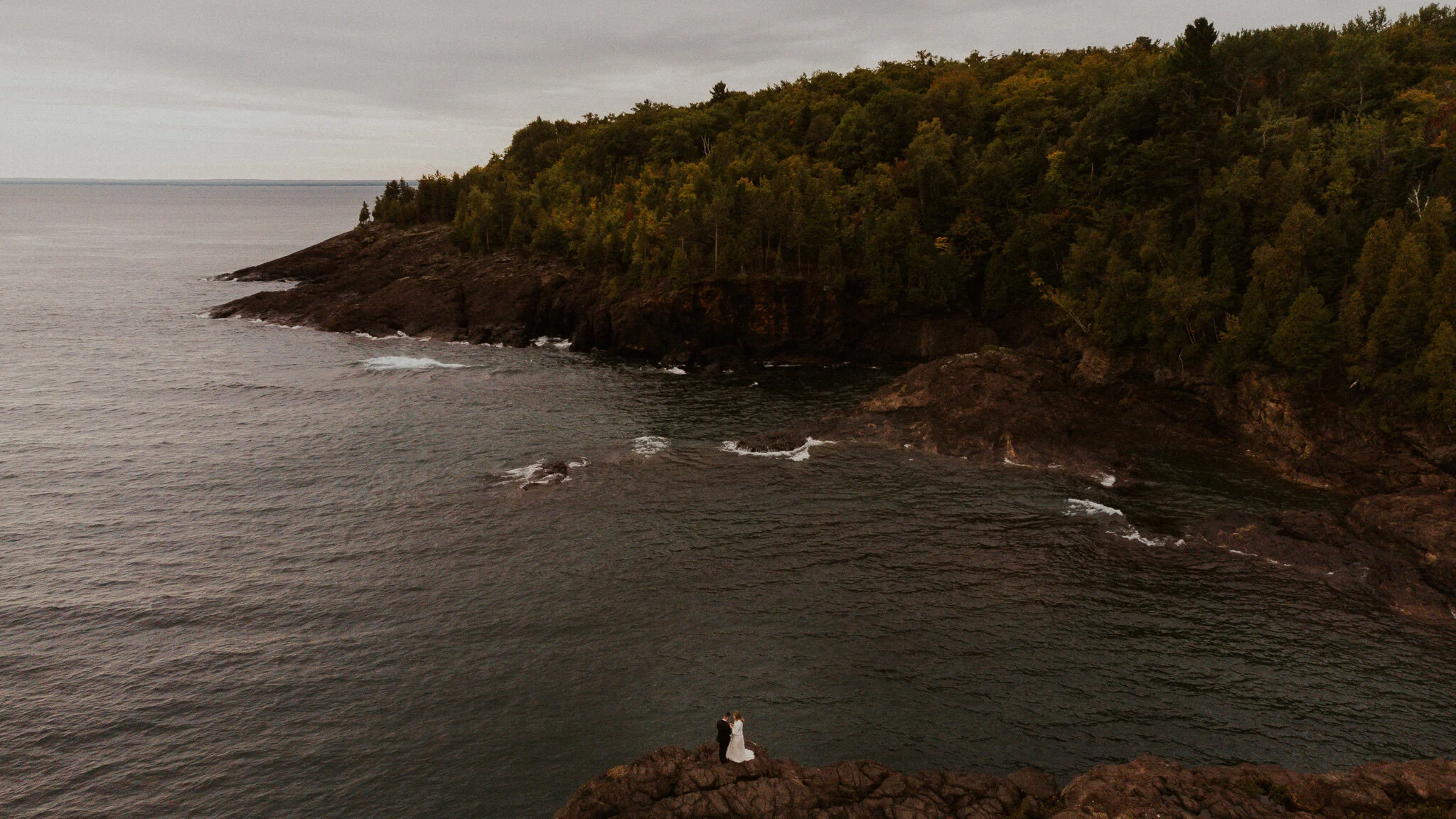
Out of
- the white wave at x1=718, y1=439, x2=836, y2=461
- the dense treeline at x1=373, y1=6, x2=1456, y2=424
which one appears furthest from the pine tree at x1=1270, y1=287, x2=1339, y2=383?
the white wave at x1=718, y1=439, x2=836, y2=461

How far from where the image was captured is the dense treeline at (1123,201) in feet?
240

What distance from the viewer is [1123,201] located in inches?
4072

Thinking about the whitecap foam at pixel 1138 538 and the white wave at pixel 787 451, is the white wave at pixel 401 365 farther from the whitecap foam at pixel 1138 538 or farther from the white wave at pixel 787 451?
the whitecap foam at pixel 1138 538

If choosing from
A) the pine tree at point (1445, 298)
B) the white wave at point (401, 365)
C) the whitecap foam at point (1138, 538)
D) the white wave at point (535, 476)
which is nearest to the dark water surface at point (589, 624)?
the whitecap foam at point (1138, 538)

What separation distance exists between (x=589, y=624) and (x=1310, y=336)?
7072 cm

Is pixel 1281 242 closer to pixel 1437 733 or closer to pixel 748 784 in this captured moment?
pixel 1437 733

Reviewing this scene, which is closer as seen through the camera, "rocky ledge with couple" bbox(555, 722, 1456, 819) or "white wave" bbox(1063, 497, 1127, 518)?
"rocky ledge with couple" bbox(555, 722, 1456, 819)

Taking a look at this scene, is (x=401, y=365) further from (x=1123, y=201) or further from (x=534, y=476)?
(x=1123, y=201)

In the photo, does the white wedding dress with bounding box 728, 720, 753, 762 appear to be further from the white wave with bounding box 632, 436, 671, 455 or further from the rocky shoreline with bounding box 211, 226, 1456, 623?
the white wave with bounding box 632, 436, 671, 455

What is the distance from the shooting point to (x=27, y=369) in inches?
4274

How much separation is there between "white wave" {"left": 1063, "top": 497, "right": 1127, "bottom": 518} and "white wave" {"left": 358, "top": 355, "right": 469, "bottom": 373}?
8492 centimetres

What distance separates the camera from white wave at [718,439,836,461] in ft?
254

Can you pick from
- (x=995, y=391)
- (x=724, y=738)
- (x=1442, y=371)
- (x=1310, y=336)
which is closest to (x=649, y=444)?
(x=995, y=391)

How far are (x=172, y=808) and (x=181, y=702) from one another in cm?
873
